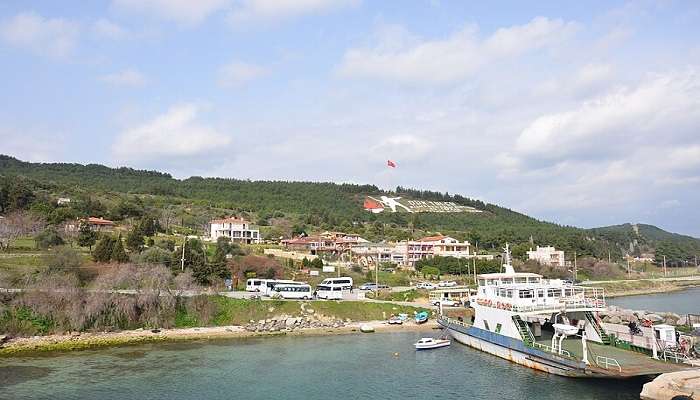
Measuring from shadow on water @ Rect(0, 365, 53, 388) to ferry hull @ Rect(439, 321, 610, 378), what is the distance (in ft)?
90.9

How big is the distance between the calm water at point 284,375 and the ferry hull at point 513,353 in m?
0.50

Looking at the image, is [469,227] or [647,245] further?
[647,245]

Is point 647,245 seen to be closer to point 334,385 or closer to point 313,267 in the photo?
point 313,267

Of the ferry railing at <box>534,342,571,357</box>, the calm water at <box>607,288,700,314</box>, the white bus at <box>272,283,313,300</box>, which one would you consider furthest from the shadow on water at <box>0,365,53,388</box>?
the calm water at <box>607,288,700,314</box>

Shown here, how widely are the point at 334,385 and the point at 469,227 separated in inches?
4706

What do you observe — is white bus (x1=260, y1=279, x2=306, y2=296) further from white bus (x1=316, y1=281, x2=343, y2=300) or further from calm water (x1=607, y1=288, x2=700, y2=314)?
calm water (x1=607, y1=288, x2=700, y2=314)

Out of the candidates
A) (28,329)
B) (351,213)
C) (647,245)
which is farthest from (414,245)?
(647,245)

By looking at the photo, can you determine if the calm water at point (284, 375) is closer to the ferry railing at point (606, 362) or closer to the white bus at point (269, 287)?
the ferry railing at point (606, 362)

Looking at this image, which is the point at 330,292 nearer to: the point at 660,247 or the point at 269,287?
the point at 269,287

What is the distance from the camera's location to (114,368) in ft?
102

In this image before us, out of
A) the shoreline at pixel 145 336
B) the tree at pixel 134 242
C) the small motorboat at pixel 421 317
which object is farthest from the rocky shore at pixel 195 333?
the tree at pixel 134 242

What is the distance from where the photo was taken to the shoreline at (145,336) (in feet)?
120

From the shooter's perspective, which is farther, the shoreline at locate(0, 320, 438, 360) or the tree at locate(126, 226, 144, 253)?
the tree at locate(126, 226, 144, 253)

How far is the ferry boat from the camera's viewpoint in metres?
26.7
